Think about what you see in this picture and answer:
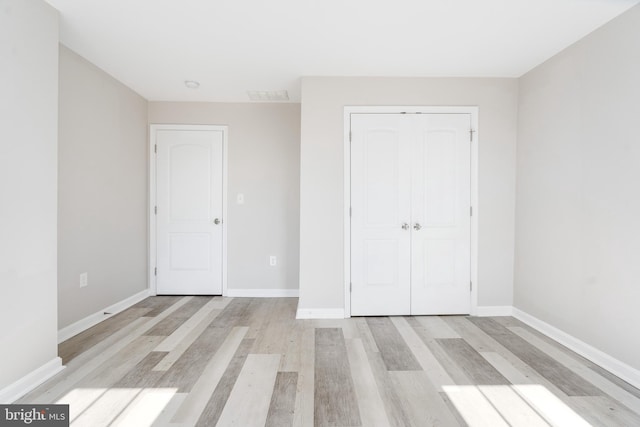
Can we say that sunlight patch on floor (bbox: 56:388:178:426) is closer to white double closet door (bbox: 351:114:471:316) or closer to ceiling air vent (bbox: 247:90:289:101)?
white double closet door (bbox: 351:114:471:316)

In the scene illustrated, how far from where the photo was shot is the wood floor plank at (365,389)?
1.81 meters

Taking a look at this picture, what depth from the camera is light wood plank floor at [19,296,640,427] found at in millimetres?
1850

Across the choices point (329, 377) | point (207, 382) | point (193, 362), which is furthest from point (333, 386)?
point (193, 362)

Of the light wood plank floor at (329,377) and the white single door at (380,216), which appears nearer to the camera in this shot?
the light wood plank floor at (329,377)

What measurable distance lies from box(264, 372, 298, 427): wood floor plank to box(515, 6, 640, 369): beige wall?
7.26 ft

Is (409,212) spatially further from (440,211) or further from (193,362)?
(193,362)

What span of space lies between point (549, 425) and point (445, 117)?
2.74 m

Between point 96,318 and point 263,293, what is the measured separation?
178 centimetres

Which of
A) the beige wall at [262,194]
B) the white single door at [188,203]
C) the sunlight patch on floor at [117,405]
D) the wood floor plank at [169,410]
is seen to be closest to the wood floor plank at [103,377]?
the sunlight patch on floor at [117,405]

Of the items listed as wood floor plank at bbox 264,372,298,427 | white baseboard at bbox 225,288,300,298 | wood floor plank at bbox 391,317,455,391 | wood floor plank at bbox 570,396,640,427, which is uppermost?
white baseboard at bbox 225,288,300,298

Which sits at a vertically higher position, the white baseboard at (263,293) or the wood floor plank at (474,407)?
the white baseboard at (263,293)

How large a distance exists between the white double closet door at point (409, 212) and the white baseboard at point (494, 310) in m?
0.29

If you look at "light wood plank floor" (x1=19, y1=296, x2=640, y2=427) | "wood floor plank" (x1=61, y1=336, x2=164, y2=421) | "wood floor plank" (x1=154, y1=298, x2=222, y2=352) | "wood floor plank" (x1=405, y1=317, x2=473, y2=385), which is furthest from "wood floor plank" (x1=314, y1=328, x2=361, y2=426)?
"wood floor plank" (x1=61, y1=336, x2=164, y2=421)

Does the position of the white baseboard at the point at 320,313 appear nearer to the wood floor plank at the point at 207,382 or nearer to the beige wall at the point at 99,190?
the wood floor plank at the point at 207,382
